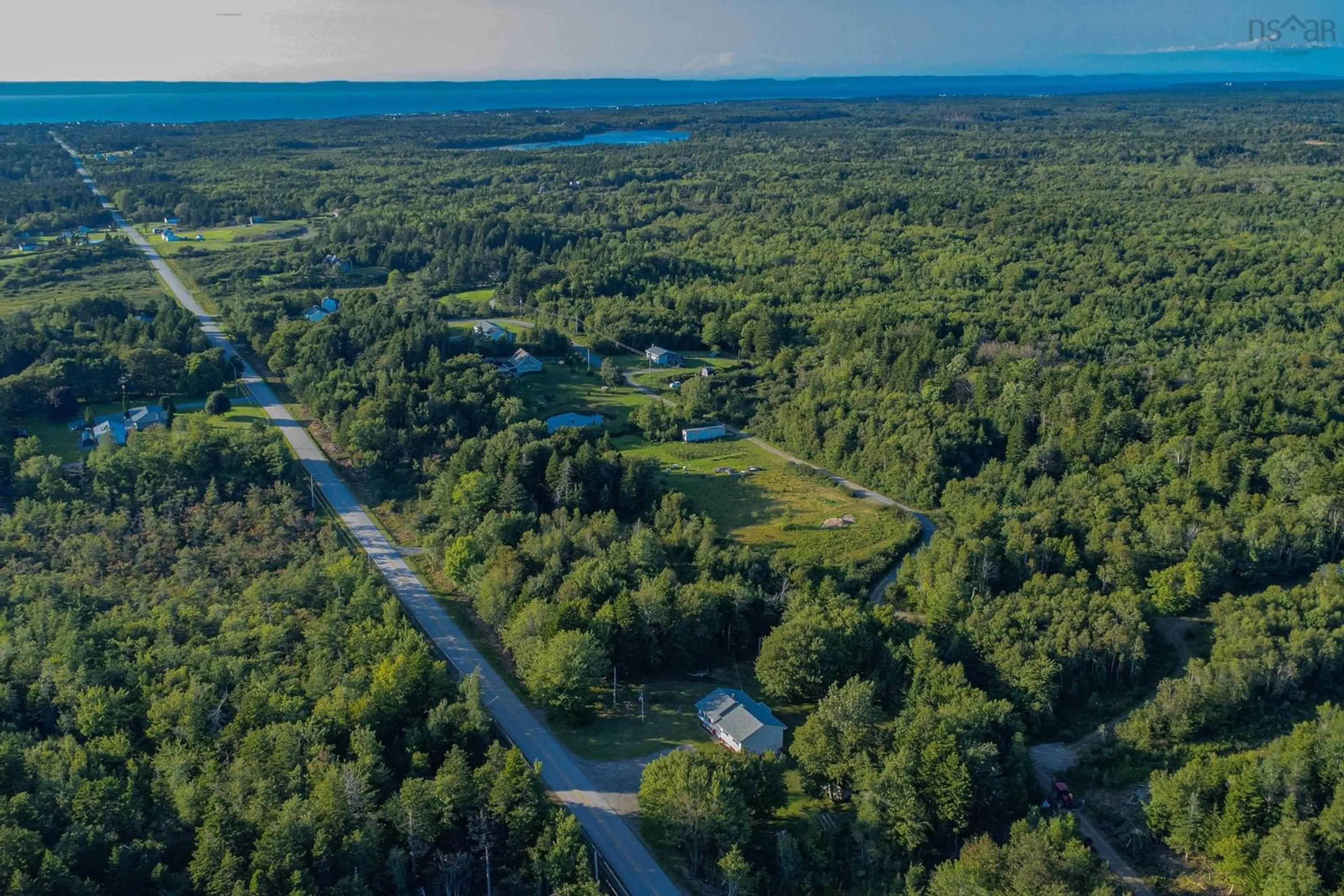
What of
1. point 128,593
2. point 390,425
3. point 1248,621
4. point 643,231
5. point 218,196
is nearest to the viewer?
point 1248,621

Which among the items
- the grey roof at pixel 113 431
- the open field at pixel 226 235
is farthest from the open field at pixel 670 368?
the open field at pixel 226 235

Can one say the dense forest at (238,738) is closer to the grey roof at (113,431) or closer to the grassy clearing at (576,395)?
the grey roof at (113,431)

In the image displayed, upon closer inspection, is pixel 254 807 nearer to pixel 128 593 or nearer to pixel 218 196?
pixel 128 593

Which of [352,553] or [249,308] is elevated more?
[249,308]

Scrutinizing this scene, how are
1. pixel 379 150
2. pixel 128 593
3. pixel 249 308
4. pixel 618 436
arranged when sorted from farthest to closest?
pixel 379 150, pixel 249 308, pixel 618 436, pixel 128 593

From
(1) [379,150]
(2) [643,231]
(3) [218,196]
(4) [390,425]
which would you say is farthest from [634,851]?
(1) [379,150]

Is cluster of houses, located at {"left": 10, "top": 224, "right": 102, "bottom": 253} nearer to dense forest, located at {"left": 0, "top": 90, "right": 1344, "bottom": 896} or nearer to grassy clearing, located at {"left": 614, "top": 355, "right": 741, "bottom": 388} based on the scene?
dense forest, located at {"left": 0, "top": 90, "right": 1344, "bottom": 896}

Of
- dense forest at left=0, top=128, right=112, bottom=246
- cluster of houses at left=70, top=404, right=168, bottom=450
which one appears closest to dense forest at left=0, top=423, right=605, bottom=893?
cluster of houses at left=70, top=404, right=168, bottom=450
